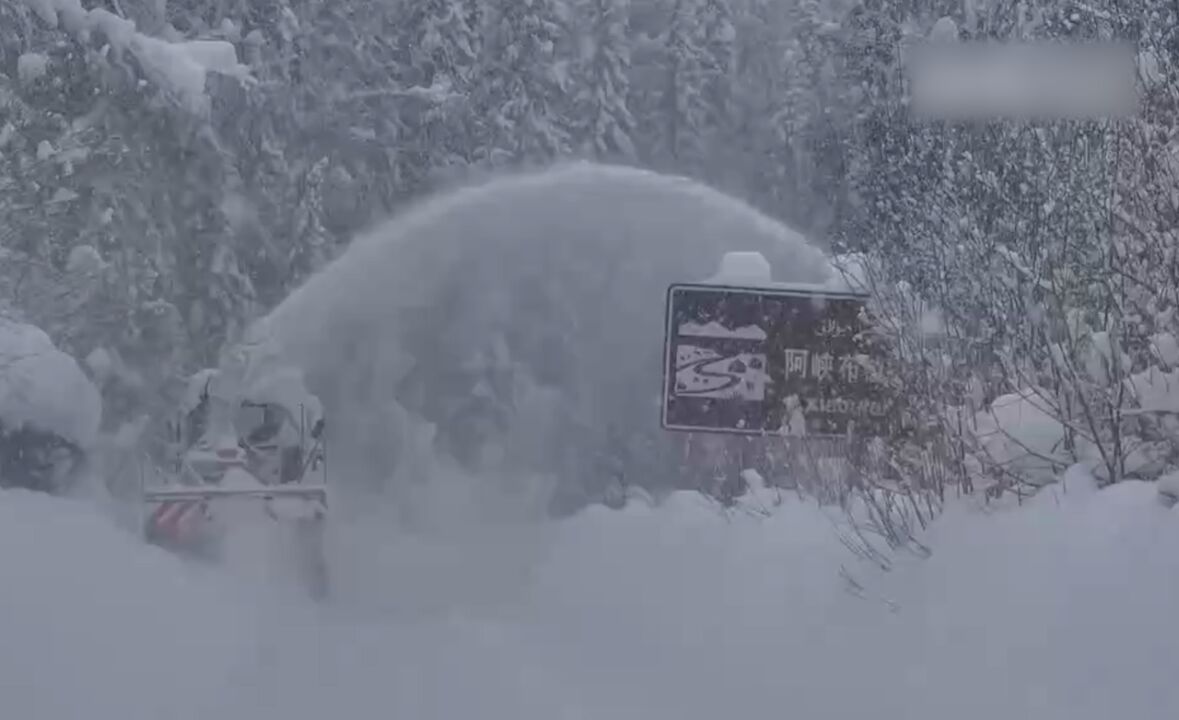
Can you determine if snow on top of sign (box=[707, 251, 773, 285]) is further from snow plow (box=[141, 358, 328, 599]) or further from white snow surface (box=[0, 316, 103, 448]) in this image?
white snow surface (box=[0, 316, 103, 448])

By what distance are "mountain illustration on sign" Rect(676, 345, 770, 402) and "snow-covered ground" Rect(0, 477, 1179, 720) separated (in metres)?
0.99

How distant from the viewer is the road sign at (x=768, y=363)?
10.4m

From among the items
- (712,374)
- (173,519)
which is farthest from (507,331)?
(712,374)

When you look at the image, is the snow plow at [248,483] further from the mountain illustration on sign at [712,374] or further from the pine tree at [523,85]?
the pine tree at [523,85]

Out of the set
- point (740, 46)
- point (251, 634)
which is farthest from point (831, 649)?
point (740, 46)

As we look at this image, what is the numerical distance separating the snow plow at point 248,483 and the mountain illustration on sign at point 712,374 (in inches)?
151

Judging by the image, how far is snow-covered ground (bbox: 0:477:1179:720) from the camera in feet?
21.8

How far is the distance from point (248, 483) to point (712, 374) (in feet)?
14.0

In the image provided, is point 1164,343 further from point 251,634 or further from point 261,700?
point 251,634

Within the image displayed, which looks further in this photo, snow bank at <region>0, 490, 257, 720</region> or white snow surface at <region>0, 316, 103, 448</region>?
white snow surface at <region>0, 316, 103, 448</region>

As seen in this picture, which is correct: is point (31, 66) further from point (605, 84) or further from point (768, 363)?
point (605, 84)

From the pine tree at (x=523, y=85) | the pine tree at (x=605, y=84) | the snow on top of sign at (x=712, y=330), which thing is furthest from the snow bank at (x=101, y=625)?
the pine tree at (x=605, y=84)

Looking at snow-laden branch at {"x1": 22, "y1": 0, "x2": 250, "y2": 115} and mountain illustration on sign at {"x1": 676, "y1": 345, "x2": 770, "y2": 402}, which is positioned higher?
snow-laden branch at {"x1": 22, "y1": 0, "x2": 250, "y2": 115}

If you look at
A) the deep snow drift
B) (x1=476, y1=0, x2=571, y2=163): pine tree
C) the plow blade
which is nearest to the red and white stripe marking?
the plow blade
